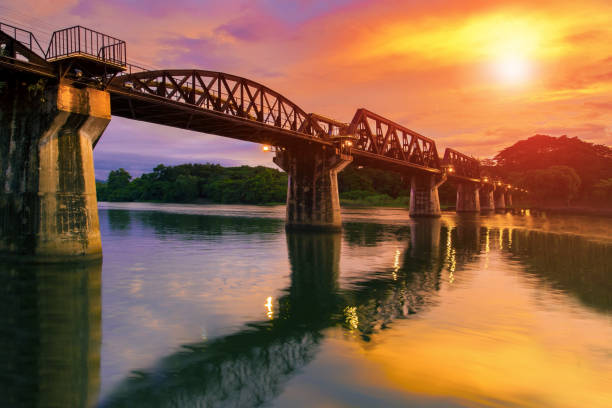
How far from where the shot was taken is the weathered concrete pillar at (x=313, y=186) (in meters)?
50.1

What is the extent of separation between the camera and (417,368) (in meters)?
10.1

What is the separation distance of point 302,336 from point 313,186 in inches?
1518

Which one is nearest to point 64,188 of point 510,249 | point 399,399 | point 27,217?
point 27,217

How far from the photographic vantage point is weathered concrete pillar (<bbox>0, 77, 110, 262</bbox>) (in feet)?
72.2

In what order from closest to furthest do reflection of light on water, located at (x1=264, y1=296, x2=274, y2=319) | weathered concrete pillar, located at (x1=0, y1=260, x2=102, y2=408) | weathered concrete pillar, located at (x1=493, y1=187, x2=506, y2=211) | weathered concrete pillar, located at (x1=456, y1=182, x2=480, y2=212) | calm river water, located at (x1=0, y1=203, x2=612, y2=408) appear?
weathered concrete pillar, located at (x1=0, y1=260, x2=102, y2=408)
calm river water, located at (x1=0, y1=203, x2=612, y2=408)
reflection of light on water, located at (x1=264, y1=296, x2=274, y2=319)
weathered concrete pillar, located at (x1=456, y1=182, x2=480, y2=212)
weathered concrete pillar, located at (x1=493, y1=187, x2=506, y2=211)

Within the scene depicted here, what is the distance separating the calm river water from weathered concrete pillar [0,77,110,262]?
1.52 m

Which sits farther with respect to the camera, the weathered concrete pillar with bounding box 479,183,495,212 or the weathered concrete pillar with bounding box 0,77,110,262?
the weathered concrete pillar with bounding box 479,183,495,212

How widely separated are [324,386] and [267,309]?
7.07 meters

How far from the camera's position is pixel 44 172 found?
72.3ft

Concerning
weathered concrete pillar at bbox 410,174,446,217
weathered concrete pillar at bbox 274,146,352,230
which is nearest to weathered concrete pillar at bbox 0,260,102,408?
weathered concrete pillar at bbox 274,146,352,230

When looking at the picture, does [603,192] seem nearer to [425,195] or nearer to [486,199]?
[486,199]

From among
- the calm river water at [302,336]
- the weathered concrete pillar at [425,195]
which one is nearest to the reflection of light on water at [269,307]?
the calm river water at [302,336]

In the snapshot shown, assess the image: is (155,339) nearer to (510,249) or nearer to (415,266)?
(415,266)

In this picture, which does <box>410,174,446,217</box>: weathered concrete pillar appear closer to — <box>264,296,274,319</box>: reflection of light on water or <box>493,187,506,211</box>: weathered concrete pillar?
<box>264,296,274,319</box>: reflection of light on water
